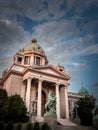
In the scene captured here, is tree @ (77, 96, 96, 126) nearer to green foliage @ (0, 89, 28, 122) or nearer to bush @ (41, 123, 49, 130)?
green foliage @ (0, 89, 28, 122)

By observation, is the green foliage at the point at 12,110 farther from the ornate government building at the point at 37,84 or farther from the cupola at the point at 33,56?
the cupola at the point at 33,56

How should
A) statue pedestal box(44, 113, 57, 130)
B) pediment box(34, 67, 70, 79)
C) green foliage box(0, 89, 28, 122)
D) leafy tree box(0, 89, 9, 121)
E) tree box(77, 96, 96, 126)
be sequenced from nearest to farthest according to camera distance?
statue pedestal box(44, 113, 57, 130)
leafy tree box(0, 89, 9, 121)
green foliage box(0, 89, 28, 122)
tree box(77, 96, 96, 126)
pediment box(34, 67, 70, 79)

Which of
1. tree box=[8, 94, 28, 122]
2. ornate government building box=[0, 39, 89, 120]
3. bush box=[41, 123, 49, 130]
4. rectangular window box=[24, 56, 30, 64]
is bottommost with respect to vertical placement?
bush box=[41, 123, 49, 130]

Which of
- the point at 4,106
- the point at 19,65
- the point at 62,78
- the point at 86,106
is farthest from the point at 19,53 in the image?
the point at 86,106

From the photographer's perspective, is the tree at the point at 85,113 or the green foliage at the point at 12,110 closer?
the green foliage at the point at 12,110

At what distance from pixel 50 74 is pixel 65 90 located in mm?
4702

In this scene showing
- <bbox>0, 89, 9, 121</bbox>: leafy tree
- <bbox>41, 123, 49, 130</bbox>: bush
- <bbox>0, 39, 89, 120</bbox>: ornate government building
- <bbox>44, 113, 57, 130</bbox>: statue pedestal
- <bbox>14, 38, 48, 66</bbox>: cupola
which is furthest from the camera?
<bbox>14, 38, 48, 66</bbox>: cupola

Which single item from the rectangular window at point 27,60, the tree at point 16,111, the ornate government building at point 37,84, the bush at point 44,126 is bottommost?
the bush at point 44,126

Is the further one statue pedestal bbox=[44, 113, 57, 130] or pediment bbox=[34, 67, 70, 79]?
pediment bbox=[34, 67, 70, 79]

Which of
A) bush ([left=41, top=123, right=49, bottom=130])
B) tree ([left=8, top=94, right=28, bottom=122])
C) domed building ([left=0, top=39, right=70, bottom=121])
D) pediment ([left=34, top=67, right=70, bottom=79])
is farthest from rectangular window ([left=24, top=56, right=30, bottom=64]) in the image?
bush ([left=41, top=123, right=49, bottom=130])

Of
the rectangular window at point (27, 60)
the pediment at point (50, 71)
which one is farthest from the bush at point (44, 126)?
the rectangular window at point (27, 60)

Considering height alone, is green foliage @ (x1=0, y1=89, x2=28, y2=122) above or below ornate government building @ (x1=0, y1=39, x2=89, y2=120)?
below

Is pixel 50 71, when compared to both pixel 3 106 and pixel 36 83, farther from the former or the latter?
pixel 3 106

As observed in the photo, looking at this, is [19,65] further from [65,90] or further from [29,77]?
[65,90]
